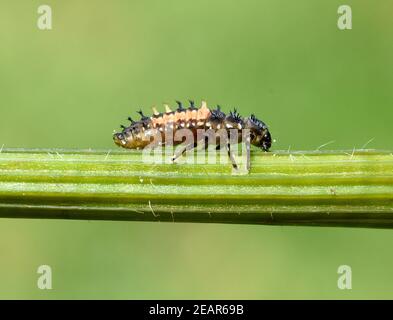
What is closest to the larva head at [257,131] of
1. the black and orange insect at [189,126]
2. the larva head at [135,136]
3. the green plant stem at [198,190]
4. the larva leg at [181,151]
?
the black and orange insect at [189,126]

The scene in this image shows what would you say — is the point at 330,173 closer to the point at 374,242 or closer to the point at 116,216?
the point at 116,216

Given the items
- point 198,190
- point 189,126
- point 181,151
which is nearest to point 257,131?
point 189,126

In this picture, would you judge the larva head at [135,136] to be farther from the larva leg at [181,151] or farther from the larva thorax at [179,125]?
the larva leg at [181,151]

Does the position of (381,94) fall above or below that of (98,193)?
above

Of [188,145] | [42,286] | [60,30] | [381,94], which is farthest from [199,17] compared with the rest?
[188,145]

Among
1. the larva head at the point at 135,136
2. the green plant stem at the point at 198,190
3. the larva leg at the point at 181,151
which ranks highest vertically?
the larva head at the point at 135,136

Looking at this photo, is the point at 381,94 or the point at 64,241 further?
the point at 381,94

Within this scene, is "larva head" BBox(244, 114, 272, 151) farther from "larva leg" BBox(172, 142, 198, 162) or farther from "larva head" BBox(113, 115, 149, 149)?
"larva head" BBox(113, 115, 149, 149)
